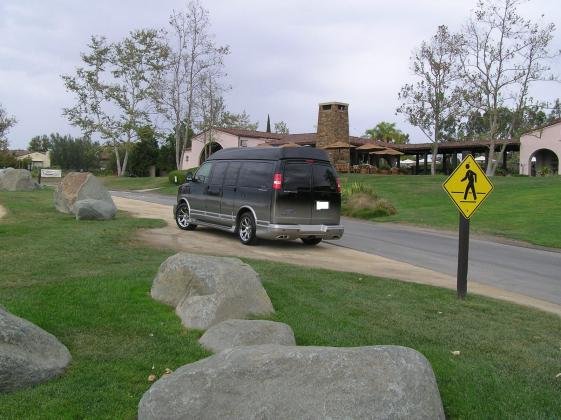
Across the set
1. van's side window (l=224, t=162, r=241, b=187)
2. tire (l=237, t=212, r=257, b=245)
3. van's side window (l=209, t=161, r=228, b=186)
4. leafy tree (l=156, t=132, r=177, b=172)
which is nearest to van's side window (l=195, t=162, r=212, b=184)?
van's side window (l=209, t=161, r=228, b=186)

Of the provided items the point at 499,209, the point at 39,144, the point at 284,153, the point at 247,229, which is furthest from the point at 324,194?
the point at 39,144

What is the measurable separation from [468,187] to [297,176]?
5.02 metres

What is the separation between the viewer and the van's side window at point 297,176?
40.2ft

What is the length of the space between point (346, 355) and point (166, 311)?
10.3ft

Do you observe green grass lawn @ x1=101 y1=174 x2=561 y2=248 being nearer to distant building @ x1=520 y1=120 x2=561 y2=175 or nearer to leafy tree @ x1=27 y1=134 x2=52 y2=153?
distant building @ x1=520 y1=120 x2=561 y2=175

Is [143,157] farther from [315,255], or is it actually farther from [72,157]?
[315,255]

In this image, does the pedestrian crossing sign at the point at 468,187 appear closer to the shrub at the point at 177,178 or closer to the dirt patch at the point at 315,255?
the dirt patch at the point at 315,255

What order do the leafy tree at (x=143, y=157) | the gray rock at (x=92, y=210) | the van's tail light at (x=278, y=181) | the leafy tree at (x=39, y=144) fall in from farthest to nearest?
the leafy tree at (x=39, y=144) < the leafy tree at (x=143, y=157) < the gray rock at (x=92, y=210) < the van's tail light at (x=278, y=181)

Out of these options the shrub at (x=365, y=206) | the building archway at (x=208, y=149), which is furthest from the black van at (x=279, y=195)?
the building archway at (x=208, y=149)

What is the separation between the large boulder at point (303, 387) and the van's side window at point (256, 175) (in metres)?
8.83

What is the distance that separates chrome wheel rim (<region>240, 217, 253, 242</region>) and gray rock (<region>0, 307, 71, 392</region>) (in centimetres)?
818

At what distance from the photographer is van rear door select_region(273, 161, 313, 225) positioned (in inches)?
482

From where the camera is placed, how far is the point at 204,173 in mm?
14586

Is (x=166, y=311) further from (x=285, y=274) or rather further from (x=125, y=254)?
(x=125, y=254)
